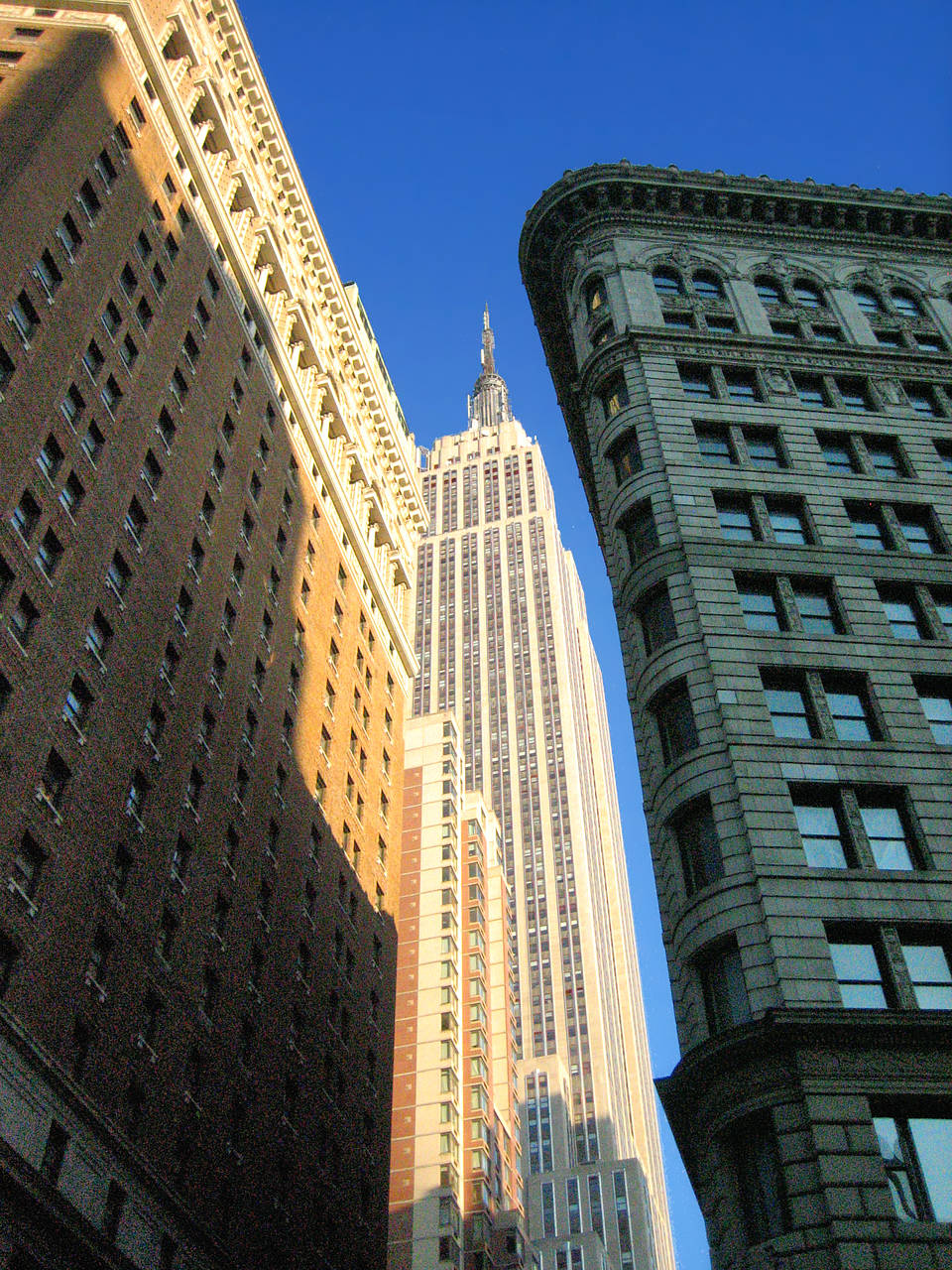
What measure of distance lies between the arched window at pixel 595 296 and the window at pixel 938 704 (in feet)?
73.4

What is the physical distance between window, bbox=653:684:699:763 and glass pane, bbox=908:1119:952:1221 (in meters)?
11.3

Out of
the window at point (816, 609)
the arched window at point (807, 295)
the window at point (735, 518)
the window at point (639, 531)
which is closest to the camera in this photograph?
the window at point (816, 609)

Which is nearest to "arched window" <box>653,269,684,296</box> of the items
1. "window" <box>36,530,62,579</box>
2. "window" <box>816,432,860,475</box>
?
"window" <box>816,432,860,475</box>

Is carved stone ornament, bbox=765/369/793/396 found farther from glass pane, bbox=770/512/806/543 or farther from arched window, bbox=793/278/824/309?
glass pane, bbox=770/512/806/543

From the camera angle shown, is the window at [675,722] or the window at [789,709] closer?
the window at [789,709]

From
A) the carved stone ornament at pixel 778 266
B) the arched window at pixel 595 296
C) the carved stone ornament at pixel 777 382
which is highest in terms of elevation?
the carved stone ornament at pixel 778 266

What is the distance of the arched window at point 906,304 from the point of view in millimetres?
55375

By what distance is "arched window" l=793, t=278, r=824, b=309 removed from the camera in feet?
180

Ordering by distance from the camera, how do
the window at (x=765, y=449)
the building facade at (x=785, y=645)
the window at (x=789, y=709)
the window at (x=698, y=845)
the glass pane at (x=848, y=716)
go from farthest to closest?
the window at (x=765, y=449), the glass pane at (x=848, y=716), the window at (x=789, y=709), the window at (x=698, y=845), the building facade at (x=785, y=645)

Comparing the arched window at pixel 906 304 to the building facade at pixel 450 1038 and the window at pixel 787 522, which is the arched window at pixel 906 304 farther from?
the building facade at pixel 450 1038

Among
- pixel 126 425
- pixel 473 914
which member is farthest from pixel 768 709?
pixel 473 914

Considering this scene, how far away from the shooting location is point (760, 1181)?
2772 cm

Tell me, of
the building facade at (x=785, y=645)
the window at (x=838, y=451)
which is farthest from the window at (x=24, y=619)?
the window at (x=838, y=451)

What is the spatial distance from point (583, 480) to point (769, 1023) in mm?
33856
